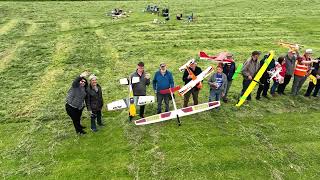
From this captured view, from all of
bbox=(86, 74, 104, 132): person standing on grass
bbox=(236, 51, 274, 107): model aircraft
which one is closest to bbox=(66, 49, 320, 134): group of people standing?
bbox=(86, 74, 104, 132): person standing on grass

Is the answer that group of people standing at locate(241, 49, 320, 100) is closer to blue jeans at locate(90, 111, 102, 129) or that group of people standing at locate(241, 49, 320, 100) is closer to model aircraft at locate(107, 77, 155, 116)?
model aircraft at locate(107, 77, 155, 116)

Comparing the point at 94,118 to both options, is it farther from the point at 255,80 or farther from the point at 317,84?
the point at 317,84

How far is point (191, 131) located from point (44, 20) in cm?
2162

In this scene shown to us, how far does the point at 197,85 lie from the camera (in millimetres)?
11328

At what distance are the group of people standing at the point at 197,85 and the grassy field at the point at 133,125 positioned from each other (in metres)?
0.55

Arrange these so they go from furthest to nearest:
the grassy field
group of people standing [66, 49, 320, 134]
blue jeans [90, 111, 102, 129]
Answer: blue jeans [90, 111, 102, 129] → group of people standing [66, 49, 320, 134] → the grassy field

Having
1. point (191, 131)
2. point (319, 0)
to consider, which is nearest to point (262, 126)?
point (191, 131)

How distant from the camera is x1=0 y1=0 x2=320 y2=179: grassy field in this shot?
8.81 metres

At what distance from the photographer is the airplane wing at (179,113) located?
1084 centimetres

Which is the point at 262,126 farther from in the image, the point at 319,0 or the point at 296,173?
the point at 319,0

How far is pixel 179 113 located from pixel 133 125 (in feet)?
5.61

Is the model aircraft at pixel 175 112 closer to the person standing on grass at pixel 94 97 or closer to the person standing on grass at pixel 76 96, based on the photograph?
the person standing on grass at pixel 94 97

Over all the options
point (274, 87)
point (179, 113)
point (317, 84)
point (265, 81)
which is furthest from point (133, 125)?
point (317, 84)

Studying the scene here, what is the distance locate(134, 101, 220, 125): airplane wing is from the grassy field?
22 cm
